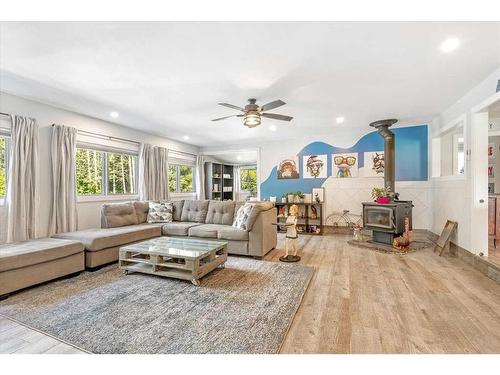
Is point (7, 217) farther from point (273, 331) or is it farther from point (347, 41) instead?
point (347, 41)

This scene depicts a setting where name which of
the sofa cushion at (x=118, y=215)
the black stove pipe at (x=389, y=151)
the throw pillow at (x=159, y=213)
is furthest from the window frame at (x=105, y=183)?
the black stove pipe at (x=389, y=151)

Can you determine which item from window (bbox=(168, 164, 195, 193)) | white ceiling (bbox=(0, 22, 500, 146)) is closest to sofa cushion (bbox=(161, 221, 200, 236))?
white ceiling (bbox=(0, 22, 500, 146))

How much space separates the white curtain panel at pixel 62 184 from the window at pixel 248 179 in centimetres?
635

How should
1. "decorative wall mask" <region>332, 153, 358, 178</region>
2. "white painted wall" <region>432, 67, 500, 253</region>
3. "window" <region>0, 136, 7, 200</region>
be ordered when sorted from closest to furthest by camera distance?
"white painted wall" <region>432, 67, 500, 253</region> < "window" <region>0, 136, 7, 200</region> < "decorative wall mask" <region>332, 153, 358, 178</region>

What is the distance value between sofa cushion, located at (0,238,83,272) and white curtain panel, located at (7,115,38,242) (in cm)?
45

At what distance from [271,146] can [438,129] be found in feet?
12.1

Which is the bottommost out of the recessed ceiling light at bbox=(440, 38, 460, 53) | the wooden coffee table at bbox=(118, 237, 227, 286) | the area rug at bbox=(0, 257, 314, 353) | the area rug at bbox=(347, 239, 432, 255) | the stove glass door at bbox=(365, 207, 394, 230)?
the area rug at bbox=(347, 239, 432, 255)

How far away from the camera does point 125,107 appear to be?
3.96m

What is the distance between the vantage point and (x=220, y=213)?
4.65 m

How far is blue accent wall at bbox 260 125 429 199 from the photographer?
5164mm

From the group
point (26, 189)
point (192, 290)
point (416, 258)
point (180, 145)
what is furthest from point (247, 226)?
point (180, 145)

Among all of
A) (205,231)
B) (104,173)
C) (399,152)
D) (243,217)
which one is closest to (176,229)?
(205,231)

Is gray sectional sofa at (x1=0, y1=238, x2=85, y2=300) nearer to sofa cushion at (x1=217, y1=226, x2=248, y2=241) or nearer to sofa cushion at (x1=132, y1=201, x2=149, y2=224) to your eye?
sofa cushion at (x1=132, y1=201, x2=149, y2=224)

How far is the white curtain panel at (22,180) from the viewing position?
325 cm
